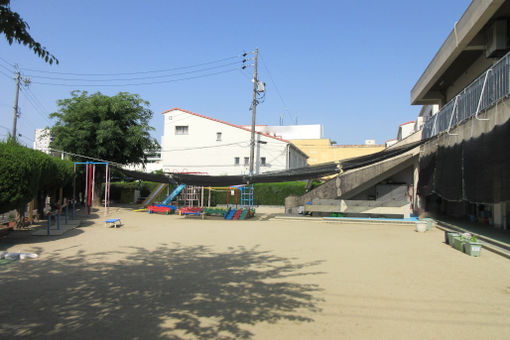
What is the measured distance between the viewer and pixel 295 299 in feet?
14.7

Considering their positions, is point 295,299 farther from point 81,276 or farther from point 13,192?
point 13,192

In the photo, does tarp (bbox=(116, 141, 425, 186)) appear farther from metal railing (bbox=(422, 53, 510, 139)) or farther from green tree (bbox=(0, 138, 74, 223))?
green tree (bbox=(0, 138, 74, 223))

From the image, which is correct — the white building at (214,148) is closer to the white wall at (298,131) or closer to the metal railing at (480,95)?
the metal railing at (480,95)

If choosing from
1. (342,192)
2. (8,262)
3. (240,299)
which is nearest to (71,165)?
(8,262)

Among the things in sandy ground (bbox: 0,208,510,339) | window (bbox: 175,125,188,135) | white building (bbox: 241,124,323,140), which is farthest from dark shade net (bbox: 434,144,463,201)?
white building (bbox: 241,124,323,140)

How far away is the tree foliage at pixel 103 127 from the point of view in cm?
1834

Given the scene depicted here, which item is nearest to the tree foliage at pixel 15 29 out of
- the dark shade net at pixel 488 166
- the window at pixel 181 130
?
the dark shade net at pixel 488 166

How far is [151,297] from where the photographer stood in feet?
14.8

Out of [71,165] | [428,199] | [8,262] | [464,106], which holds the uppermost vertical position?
[464,106]

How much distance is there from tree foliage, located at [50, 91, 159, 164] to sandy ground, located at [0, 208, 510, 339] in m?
10.5

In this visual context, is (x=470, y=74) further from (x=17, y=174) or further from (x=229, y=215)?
(x=17, y=174)

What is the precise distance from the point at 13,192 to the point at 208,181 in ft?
26.6

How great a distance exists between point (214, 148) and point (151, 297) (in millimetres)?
24651

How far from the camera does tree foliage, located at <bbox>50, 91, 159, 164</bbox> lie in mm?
18344
